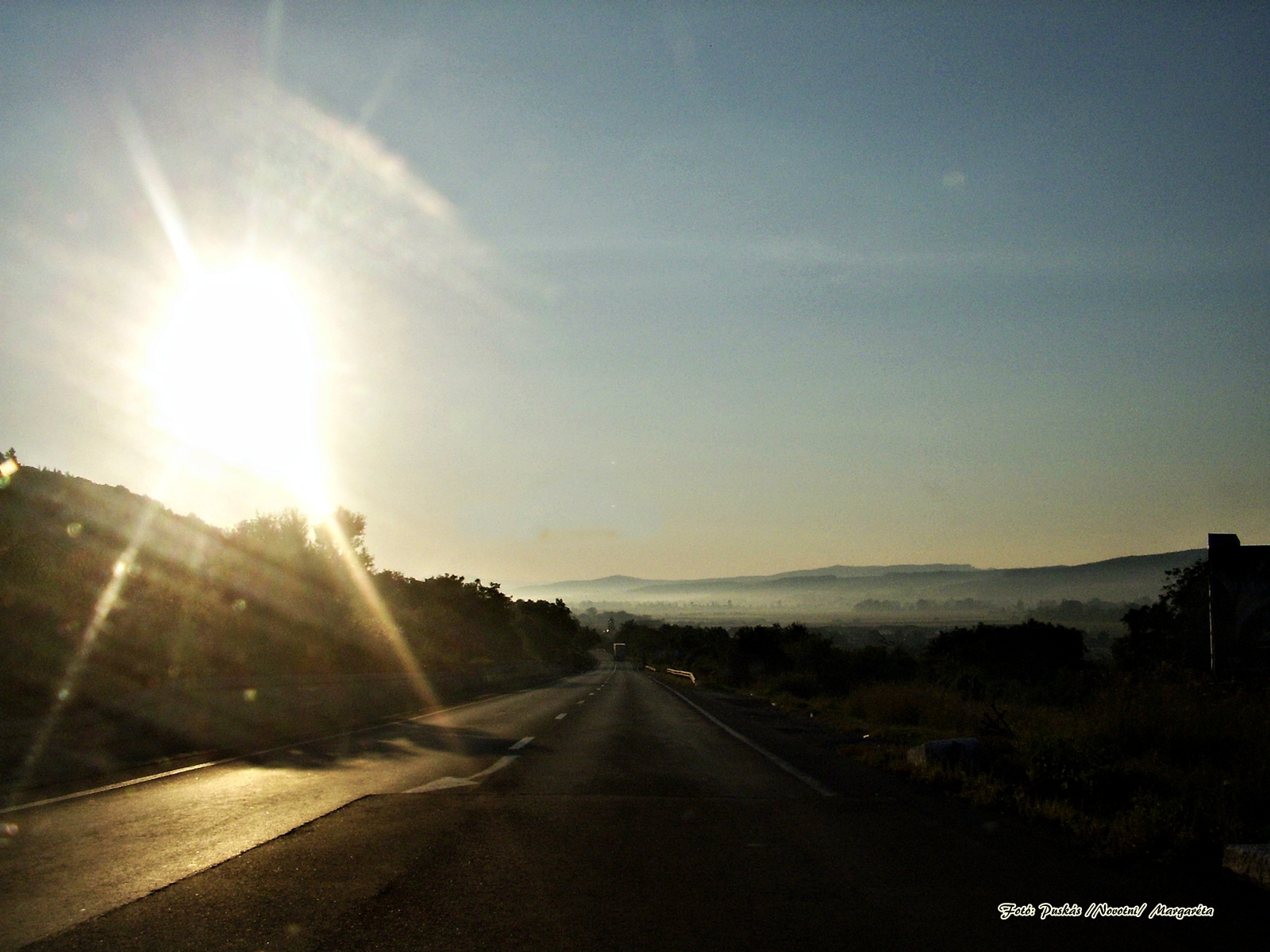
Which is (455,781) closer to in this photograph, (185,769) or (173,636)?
(185,769)

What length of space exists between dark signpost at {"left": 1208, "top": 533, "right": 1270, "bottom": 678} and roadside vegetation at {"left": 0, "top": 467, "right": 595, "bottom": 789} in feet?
47.0

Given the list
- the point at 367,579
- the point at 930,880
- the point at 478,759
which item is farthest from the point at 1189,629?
the point at 367,579

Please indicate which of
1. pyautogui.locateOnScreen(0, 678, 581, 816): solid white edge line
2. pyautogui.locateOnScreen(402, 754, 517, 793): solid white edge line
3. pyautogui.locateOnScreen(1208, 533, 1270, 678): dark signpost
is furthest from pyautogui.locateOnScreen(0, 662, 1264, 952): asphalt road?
pyautogui.locateOnScreen(1208, 533, 1270, 678): dark signpost

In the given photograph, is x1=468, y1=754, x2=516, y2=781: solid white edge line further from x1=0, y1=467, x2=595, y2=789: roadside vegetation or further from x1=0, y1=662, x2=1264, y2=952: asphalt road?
x1=0, y1=467, x2=595, y2=789: roadside vegetation

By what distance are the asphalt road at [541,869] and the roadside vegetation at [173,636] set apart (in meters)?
3.95

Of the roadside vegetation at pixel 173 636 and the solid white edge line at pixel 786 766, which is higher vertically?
the roadside vegetation at pixel 173 636

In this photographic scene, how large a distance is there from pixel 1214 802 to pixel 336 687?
18.3 m

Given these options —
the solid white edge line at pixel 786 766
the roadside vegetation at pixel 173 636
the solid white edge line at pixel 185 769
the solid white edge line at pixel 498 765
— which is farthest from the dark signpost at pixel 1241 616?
the roadside vegetation at pixel 173 636

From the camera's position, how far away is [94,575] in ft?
79.4

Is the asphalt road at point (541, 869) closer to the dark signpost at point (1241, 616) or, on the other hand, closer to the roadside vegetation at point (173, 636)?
the roadside vegetation at point (173, 636)

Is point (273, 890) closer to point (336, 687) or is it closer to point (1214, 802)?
point (1214, 802)

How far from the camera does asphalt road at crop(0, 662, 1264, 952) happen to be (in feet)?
16.8

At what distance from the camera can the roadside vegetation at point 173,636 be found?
1467 centimetres

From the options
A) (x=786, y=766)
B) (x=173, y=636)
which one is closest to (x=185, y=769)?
(x=786, y=766)
